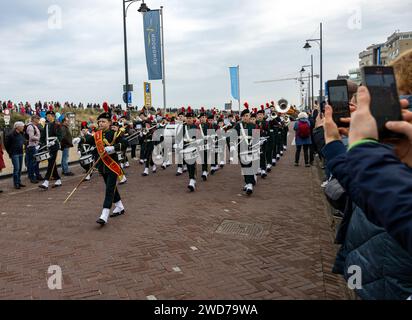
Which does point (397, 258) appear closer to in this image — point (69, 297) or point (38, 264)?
point (69, 297)

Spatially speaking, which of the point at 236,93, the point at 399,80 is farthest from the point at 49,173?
the point at 236,93

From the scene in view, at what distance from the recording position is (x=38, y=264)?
4.85m

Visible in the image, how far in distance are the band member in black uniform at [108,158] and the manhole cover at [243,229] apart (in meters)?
2.11

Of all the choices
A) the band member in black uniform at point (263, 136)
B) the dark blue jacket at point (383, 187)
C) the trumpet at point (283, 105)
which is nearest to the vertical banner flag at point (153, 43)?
the trumpet at point (283, 105)

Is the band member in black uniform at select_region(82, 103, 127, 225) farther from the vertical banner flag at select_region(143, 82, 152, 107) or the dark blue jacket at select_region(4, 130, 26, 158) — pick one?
the vertical banner flag at select_region(143, 82, 152, 107)

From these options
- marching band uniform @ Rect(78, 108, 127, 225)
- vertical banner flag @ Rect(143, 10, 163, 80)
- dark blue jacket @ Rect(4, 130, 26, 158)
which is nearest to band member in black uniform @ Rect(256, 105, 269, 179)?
marching band uniform @ Rect(78, 108, 127, 225)

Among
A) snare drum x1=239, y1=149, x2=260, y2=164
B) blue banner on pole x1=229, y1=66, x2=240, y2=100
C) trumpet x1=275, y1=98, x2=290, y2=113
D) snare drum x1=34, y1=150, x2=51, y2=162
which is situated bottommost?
snare drum x1=239, y1=149, x2=260, y2=164

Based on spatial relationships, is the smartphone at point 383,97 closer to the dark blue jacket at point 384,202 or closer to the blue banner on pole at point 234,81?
the dark blue jacket at point 384,202

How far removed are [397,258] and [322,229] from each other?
4761 millimetres

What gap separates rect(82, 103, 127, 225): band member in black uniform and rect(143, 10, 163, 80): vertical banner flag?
47.5 ft

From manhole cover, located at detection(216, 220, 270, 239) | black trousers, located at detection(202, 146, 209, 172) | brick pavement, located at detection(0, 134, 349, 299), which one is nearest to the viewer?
brick pavement, located at detection(0, 134, 349, 299)

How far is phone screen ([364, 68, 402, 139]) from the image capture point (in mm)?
1217

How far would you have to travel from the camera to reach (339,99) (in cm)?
199

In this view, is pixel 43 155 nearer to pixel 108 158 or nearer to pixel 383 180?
pixel 108 158
